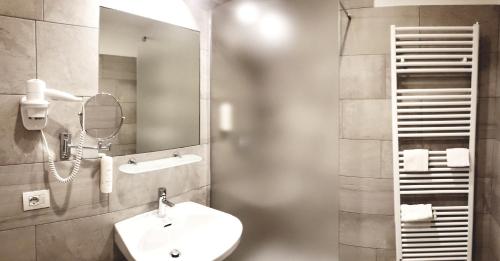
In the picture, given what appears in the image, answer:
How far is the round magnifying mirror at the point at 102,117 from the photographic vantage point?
1.45 meters

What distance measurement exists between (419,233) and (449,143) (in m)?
0.58

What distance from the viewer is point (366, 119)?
1.77m

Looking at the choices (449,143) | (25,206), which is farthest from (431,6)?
(25,206)

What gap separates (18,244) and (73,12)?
44.0 inches

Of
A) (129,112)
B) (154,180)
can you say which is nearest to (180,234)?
(154,180)

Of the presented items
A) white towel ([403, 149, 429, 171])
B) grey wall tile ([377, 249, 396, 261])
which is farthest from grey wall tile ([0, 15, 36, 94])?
grey wall tile ([377, 249, 396, 261])

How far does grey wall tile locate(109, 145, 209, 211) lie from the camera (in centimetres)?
162

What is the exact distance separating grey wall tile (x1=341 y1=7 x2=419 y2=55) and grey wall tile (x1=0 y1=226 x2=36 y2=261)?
191cm

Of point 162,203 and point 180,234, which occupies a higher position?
point 162,203

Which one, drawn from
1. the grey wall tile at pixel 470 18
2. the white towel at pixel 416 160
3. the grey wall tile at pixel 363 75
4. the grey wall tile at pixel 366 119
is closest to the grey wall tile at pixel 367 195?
the white towel at pixel 416 160

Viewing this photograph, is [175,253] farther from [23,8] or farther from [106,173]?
[23,8]

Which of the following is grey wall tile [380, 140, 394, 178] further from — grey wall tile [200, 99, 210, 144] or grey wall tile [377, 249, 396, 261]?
grey wall tile [200, 99, 210, 144]

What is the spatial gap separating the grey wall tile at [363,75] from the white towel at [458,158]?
523mm

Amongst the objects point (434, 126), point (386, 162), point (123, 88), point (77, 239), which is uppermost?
point (123, 88)
